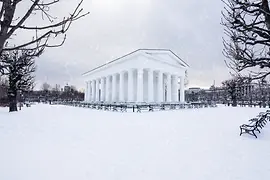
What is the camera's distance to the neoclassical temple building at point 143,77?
45.3 meters

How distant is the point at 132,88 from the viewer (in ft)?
152

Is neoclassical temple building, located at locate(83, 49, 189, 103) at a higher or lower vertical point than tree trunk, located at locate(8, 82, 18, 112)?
higher

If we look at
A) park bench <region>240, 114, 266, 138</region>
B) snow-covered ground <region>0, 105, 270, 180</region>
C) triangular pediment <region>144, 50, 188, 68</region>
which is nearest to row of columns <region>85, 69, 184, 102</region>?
triangular pediment <region>144, 50, 188, 68</region>

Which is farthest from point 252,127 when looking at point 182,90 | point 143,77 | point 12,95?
point 182,90

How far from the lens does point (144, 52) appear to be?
148 ft

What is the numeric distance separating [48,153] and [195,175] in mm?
5159

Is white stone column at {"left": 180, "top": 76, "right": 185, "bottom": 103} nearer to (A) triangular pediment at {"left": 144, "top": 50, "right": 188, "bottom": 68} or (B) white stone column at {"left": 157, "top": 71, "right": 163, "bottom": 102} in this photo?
(A) triangular pediment at {"left": 144, "top": 50, "right": 188, "bottom": 68}

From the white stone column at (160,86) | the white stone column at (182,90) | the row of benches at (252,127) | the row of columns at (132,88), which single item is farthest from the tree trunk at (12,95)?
the white stone column at (182,90)

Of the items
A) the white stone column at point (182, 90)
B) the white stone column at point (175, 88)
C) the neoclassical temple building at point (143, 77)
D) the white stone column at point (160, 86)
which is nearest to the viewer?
the neoclassical temple building at point (143, 77)

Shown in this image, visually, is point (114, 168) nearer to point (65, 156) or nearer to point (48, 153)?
point (65, 156)

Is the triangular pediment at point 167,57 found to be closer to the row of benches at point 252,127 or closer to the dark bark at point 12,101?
the dark bark at point 12,101

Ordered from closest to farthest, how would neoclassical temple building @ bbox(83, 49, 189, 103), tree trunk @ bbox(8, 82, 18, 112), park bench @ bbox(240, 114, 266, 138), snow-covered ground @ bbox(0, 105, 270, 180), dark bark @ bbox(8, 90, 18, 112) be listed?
snow-covered ground @ bbox(0, 105, 270, 180) → park bench @ bbox(240, 114, 266, 138) → tree trunk @ bbox(8, 82, 18, 112) → dark bark @ bbox(8, 90, 18, 112) → neoclassical temple building @ bbox(83, 49, 189, 103)

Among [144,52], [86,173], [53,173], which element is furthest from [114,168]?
[144,52]

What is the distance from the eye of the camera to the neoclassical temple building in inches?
1783
